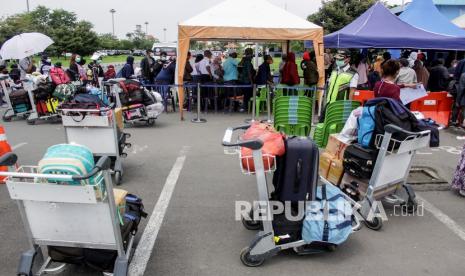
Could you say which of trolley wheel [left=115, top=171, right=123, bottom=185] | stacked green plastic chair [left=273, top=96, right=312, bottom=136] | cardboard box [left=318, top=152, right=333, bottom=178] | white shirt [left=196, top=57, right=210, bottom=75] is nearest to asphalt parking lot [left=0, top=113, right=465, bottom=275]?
trolley wheel [left=115, top=171, right=123, bottom=185]

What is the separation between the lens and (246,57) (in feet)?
37.6

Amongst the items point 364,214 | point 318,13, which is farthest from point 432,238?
point 318,13

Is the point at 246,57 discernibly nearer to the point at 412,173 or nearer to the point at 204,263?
the point at 412,173

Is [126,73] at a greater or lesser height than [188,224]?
greater

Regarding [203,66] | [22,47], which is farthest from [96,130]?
[22,47]

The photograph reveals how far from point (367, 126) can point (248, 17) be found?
23.6ft

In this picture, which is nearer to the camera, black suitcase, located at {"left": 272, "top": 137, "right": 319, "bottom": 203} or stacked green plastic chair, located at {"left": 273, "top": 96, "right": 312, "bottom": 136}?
black suitcase, located at {"left": 272, "top": 137, "right": 319, "bottom": 203}

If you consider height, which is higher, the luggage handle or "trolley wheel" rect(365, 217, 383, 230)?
the luggage handle

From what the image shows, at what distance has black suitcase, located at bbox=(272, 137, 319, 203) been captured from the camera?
316 centimetres

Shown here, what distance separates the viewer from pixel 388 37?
31.3ft

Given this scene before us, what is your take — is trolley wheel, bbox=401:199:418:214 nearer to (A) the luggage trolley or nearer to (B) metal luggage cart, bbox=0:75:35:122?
(A) the luggage trolley

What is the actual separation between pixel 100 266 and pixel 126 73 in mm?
9983

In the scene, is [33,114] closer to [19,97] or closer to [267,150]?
[19,97]

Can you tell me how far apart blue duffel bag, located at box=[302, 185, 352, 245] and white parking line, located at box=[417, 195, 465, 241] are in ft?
4.74
